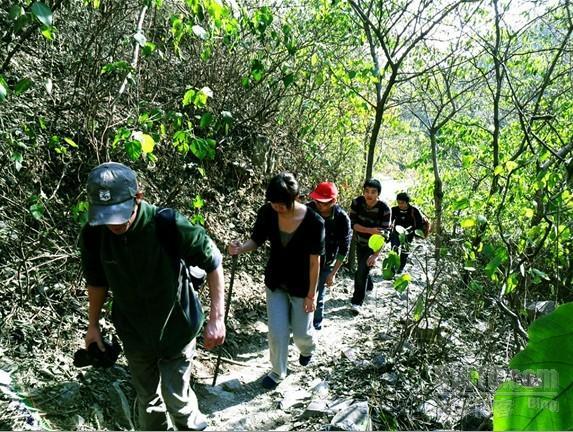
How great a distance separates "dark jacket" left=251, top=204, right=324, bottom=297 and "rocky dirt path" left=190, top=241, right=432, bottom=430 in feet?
3.29

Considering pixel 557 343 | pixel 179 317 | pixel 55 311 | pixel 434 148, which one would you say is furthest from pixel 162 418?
pixel 434 148

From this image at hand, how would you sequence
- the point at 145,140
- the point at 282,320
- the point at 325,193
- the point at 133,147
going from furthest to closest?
the point at 325,193
the point at 282,320
the point at 133,147
the point at 145,140

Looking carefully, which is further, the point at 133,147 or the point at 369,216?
the point at 369,216

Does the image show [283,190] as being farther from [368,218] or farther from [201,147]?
[368,218]

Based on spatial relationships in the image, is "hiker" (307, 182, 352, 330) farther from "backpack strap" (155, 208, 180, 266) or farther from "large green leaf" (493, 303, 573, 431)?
"large green leaf" (493, 303, 573, 431)

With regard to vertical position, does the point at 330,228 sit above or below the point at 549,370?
above

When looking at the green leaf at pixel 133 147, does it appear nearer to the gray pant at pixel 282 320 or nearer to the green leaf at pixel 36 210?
the green leaf at pixel 36 210

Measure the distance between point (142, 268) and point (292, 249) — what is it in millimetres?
1696

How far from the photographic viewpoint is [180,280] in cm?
287

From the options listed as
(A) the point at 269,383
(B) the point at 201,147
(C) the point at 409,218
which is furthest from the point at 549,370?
(C) the point at 409,218

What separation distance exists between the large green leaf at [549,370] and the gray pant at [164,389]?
8.97ft

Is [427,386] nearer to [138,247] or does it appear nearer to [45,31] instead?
[138,247]

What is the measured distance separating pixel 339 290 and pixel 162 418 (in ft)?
14.9

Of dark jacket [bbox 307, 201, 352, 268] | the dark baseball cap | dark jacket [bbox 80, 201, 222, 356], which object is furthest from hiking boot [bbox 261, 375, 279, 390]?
the dark baseball cap
